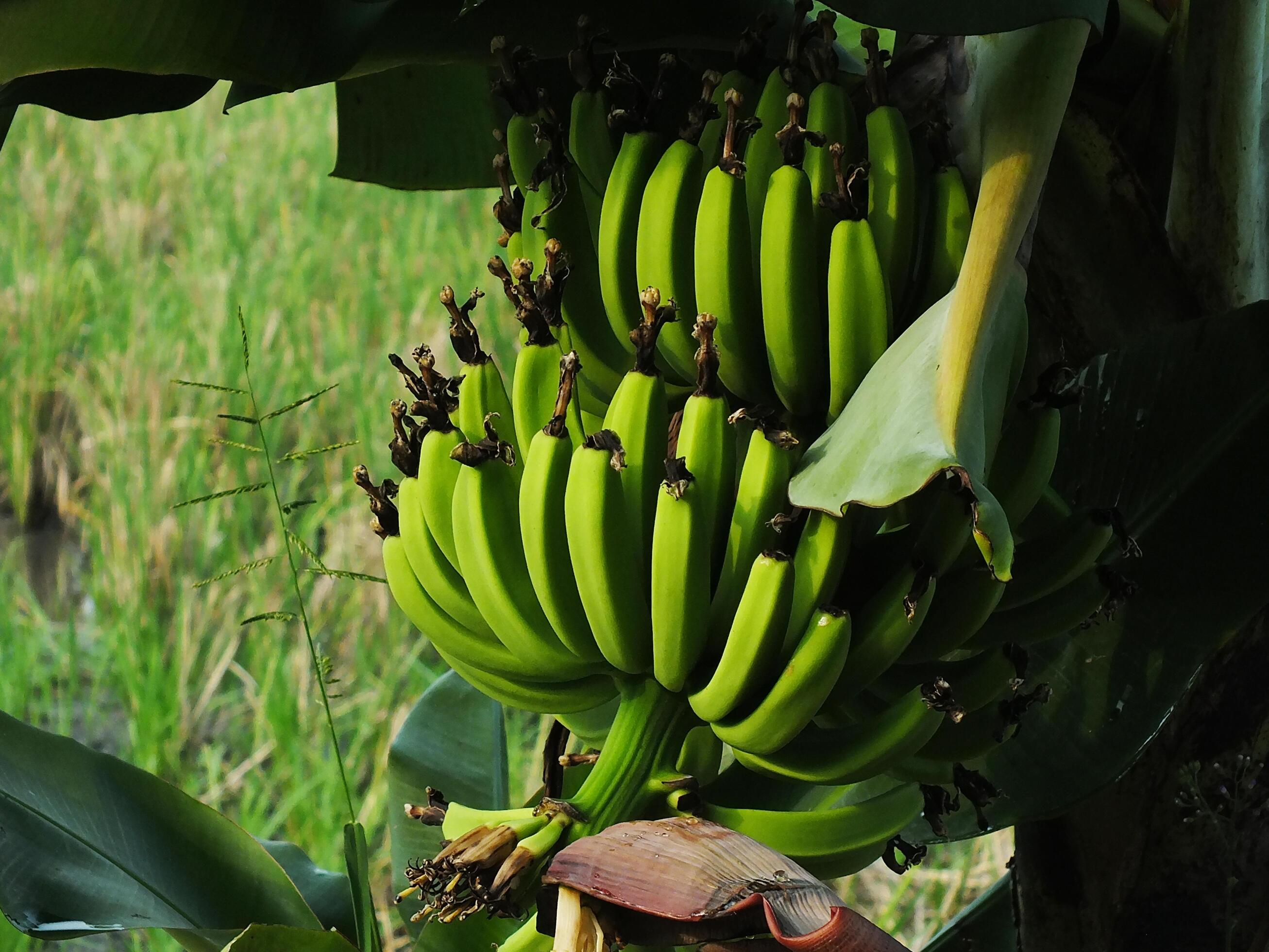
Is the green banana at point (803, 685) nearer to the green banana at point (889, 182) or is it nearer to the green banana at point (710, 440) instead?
the green banana at point (710, 440)

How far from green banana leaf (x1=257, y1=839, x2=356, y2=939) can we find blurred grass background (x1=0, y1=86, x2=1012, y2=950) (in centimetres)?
29

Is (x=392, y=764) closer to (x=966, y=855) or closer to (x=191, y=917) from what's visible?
(x=191, y=917)

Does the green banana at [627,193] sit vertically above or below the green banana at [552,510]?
above

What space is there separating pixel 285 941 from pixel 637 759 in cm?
25

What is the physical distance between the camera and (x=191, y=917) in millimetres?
757

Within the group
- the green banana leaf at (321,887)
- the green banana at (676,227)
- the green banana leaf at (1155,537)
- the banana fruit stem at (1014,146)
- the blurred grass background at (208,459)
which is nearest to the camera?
the banana fruit stem at (1014,146)

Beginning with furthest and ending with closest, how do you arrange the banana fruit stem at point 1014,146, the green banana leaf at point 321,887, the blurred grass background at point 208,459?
the blurred grass background at point 208,459 → the green banana leaf at point 321,887 → the banana fruit stem at point 1014,146

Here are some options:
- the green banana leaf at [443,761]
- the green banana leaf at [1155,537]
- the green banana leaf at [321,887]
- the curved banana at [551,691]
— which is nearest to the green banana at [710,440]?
the curved banana at [551,691]

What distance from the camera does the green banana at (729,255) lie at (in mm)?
543

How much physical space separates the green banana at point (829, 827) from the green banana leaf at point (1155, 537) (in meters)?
0.18

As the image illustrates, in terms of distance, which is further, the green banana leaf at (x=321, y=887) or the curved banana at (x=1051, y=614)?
the green banana leaf at (x=321, y=887)

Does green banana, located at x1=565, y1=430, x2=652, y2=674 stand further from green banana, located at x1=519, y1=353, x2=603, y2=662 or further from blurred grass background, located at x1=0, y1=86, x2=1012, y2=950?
blurred grass background, located at x1=0, y1=86, x2=1012, y2=950

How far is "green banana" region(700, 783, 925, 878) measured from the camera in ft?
1.79

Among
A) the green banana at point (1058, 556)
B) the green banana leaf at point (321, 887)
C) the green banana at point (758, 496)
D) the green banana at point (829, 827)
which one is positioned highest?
the green banana at point (758, 496)
